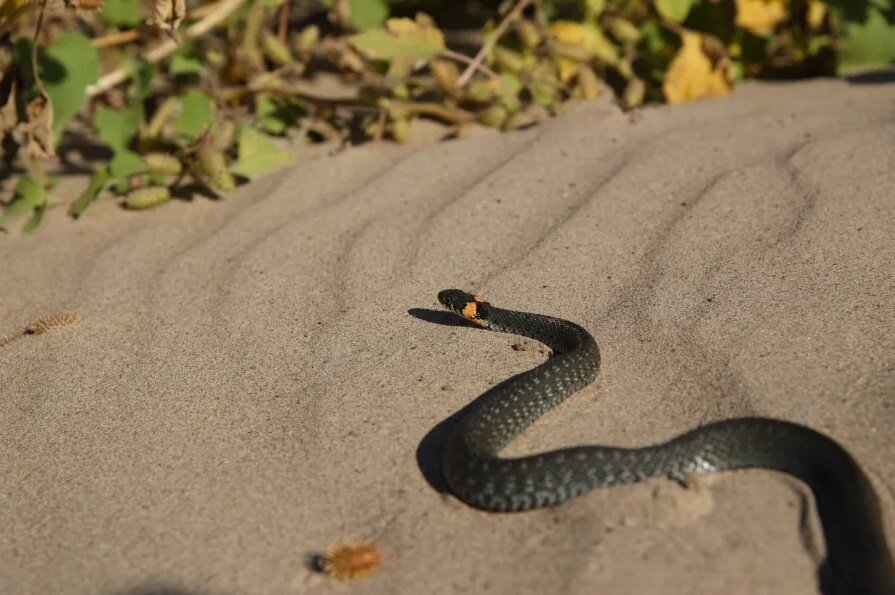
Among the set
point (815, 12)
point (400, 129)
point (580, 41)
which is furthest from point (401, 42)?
point (815, 12)

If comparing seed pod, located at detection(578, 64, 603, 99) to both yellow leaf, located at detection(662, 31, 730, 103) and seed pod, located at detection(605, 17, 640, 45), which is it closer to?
seed pod, located at detection(605, 17, 640, 45)

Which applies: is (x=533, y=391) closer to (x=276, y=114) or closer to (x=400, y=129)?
(x=400, y=129)

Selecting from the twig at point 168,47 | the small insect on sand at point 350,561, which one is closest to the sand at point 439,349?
the small insect on sand at point 350,561

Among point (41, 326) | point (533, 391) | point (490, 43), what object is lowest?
point (41, 326)

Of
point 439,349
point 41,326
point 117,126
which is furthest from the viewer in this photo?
point 117,126

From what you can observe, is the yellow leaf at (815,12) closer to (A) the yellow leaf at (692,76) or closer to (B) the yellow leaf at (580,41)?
(A) the yellow leaf at (692,76)

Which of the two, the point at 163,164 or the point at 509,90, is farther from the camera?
the point at 509,90

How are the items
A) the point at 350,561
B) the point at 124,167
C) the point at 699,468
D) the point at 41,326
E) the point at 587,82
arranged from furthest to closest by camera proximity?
the point at 587,82 < the point at 124,167 < the point at 41,326 < the point at 699,468 < the point at 350,561

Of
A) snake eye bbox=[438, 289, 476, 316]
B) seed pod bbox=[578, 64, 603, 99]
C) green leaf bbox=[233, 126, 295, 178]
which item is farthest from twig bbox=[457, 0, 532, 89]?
snake eye bbox=[438, 289, 476, 316]
